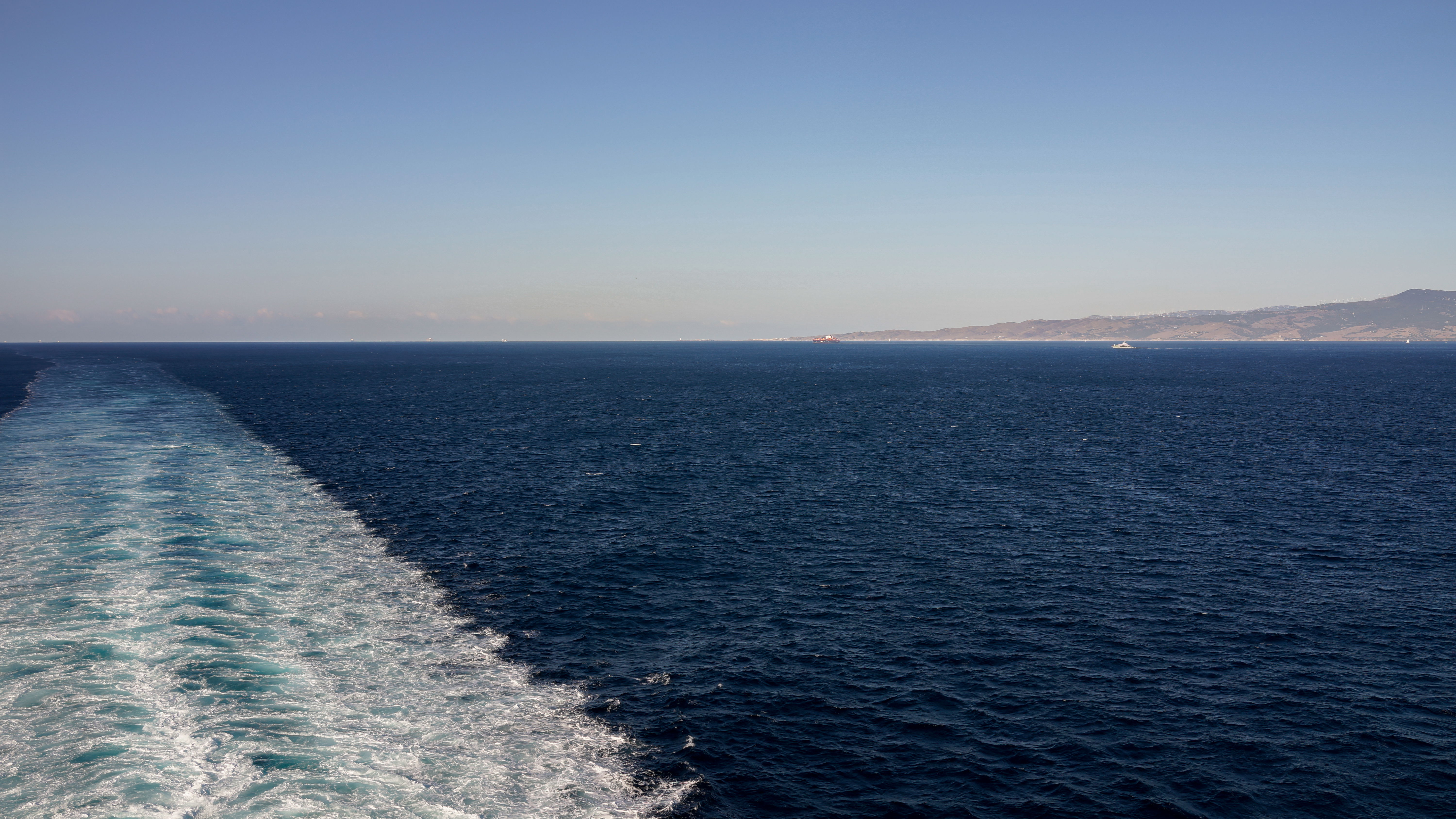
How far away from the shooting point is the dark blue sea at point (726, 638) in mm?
24562

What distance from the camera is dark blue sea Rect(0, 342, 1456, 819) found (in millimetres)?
24562

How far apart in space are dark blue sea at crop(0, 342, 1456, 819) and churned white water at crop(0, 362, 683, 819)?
0.16 metres

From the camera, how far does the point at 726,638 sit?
3594cm

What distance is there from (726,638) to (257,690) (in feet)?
63.3

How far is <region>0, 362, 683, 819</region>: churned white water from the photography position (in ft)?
77.0

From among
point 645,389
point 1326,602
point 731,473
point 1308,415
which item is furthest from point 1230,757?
point 645,389

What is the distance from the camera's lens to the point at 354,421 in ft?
363

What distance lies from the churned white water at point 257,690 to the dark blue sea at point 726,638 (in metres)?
0.16

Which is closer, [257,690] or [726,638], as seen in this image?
[257,690]

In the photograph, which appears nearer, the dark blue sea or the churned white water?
the churned white water

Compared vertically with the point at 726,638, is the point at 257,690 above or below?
above

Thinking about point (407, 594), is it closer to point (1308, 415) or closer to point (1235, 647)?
point (1235, 647)

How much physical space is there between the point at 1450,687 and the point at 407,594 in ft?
157

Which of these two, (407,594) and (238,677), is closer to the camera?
(238,677)
